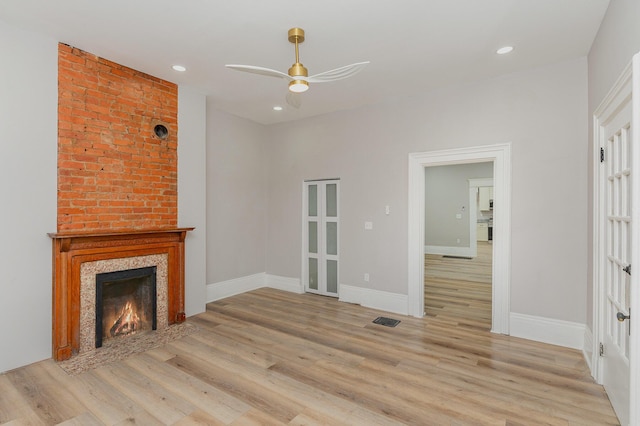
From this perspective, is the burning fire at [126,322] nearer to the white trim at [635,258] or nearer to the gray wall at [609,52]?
the white trim at [635,258]

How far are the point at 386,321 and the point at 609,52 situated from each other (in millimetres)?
3439

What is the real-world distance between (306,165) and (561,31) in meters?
3.68

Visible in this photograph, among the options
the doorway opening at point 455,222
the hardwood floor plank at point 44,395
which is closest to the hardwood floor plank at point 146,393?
the hardwood floor plank at point 44,395

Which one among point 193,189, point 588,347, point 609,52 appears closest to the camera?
point 609,52

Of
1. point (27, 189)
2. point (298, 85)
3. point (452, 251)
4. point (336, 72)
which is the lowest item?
point (452, 251)

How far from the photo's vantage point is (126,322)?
3.69m

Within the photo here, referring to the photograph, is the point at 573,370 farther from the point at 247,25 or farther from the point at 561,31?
the point at 247,25

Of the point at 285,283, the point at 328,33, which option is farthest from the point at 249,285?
the point at 328,33

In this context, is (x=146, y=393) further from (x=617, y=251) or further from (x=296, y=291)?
(x=617, y=251)

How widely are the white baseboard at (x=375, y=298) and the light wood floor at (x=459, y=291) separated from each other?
40 centimetres

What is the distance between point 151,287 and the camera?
3.85m

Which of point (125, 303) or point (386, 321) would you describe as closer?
point (125, 303)

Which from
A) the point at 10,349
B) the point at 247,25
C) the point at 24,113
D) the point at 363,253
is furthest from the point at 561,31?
the point at 10,349

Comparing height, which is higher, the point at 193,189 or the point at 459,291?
the point at 193,189
